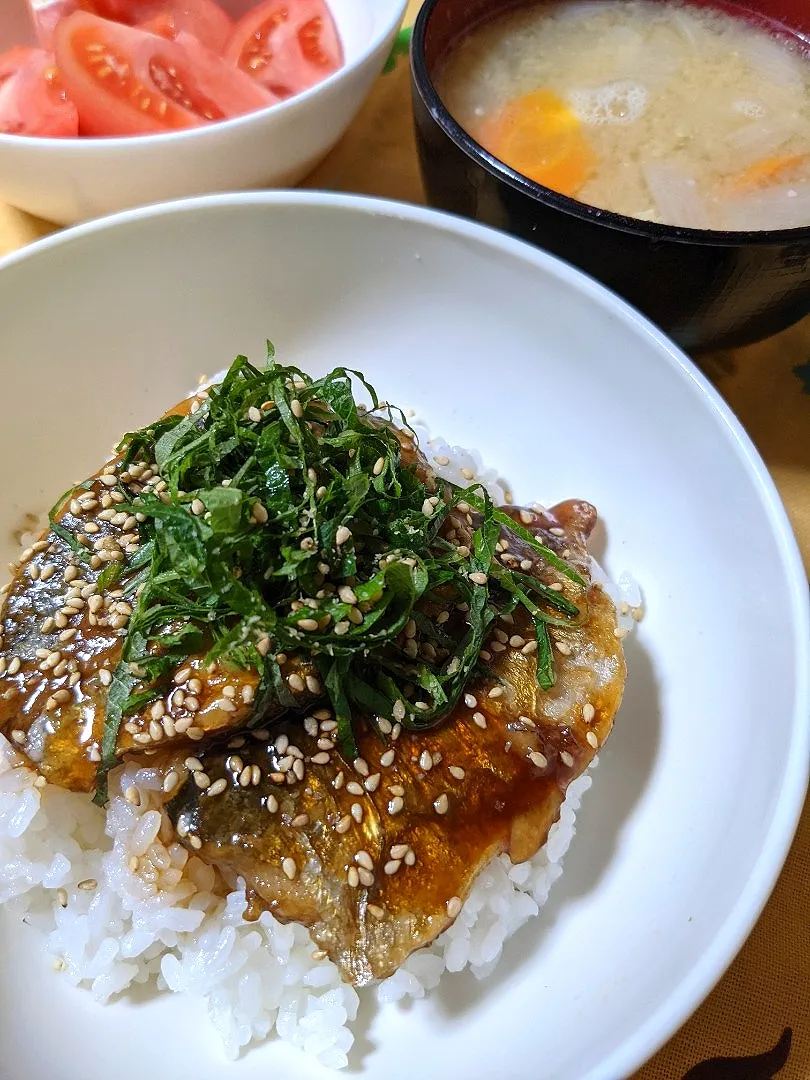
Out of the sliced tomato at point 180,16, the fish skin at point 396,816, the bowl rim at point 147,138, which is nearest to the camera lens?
the fish skin at point 396,816

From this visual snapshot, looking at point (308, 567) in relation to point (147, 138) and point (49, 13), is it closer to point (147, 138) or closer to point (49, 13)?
point (147, 138)

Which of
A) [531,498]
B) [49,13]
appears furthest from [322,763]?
[49,13]

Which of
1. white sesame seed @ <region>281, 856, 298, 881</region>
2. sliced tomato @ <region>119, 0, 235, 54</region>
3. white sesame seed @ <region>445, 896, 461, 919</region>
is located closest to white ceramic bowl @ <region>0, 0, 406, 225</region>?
sliced tomato @ <region>119, 0, 235, 54</region>

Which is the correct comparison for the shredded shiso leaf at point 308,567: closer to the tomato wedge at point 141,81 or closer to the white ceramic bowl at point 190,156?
the white ceramic bowl at point 190,156

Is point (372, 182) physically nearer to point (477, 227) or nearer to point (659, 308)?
point (477, 227)

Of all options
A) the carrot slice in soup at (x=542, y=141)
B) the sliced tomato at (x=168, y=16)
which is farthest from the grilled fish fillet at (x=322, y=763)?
the sliced tomato at (x=168, y=16)

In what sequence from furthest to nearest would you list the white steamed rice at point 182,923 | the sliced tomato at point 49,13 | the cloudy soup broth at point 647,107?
the sliced tomato at point 49,13 < the cloudy soup broth at point 647,107 < the white steamed rice at point 182,923

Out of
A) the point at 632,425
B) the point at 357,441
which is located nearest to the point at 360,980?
the point at 357,441
